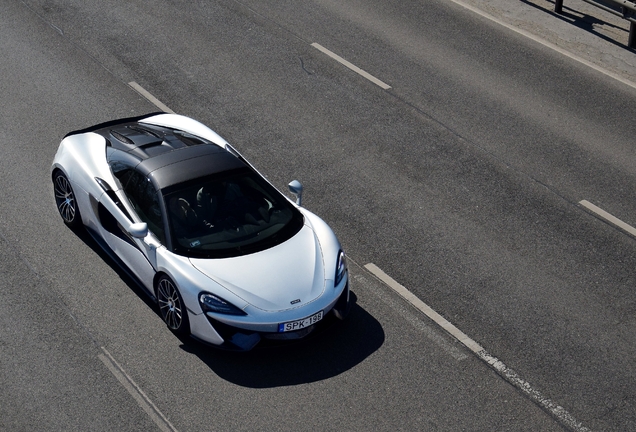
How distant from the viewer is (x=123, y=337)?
307 inches

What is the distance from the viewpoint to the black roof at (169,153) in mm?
8094

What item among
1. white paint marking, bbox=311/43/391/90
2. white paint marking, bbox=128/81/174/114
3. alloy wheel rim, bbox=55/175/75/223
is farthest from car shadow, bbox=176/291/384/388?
white paint marking, bbox=311/43/391/90

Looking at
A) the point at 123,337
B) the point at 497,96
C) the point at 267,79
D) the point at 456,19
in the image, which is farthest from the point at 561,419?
the point at 456,19

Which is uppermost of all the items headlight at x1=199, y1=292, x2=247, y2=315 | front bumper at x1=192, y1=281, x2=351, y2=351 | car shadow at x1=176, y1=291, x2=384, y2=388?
headlight at x1=199, y1=292, x2=247, y2=315

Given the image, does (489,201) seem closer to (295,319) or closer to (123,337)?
(295,319)

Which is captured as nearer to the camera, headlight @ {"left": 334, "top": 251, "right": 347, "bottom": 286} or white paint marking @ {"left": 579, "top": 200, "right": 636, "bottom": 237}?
headlight @ {"left": 334, "top": 251, "right": 347, "bottom": 286}

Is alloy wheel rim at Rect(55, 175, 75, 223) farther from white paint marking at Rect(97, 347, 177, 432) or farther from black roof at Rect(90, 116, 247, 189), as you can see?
white paint marking at Rect(97, 347, 177, 432)

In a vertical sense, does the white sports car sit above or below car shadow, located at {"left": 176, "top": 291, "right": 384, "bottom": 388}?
above

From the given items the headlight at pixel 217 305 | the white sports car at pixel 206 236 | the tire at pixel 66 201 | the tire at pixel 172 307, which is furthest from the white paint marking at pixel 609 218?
the tire at pixel 66 201

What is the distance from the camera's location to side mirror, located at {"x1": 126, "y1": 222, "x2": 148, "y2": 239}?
765 centimetres

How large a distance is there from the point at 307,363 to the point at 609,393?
9.09 ft

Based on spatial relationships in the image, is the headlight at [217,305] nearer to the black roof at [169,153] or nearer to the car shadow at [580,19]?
Answer: the black roof at [169,153]

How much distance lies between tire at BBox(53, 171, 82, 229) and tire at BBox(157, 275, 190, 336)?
5.72ft

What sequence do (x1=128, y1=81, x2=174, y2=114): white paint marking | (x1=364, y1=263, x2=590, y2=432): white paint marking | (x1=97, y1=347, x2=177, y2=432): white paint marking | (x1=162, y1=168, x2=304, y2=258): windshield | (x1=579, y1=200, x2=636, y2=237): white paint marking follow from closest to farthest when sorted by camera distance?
(x1=97, y1=347, x2=177, y2=432): white paint marking, (x1=364, y1=263, x2=590, y2=432): white paint marking, (x1=162, y1=168, x2=304, y2=258): windshield, (x1=579, y1=200, x2=636, y2=237): white paint marking, (x1=128, y1=81, x2=174, y2=114): white paint marking
